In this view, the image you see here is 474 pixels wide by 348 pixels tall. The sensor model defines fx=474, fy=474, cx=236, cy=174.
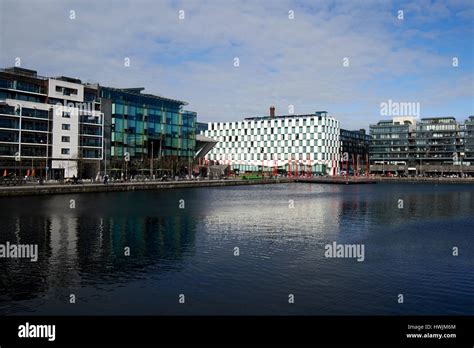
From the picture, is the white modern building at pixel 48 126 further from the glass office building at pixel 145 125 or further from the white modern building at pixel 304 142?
the white modern building at pixel 304 142

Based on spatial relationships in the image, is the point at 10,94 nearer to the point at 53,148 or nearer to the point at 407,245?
the point at 53,148

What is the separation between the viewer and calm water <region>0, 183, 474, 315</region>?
763 inches

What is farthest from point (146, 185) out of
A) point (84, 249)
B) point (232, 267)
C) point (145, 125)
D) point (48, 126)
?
point (232, 267)

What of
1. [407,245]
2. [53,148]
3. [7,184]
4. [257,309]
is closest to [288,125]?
[53,148]

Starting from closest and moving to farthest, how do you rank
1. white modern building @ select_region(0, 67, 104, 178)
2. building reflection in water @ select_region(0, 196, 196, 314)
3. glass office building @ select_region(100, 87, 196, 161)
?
building reflection in water @ select_region(0, 196, 196, 314) < white modern building @ select_region(0, 67, 104, 178) < glass office building @ select_region(100, 87, 196, 161)

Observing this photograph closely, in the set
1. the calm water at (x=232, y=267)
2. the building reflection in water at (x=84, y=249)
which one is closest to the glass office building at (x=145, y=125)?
the building reflection in water at (x=84, y=249)

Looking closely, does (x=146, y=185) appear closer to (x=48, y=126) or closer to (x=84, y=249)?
(x=48, y=126)

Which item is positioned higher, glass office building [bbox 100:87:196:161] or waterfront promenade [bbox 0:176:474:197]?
glass office building [bbox 100:87:196:161]

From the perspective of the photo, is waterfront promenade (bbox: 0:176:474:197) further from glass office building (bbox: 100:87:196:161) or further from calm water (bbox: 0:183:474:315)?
calm water (bbox: 0:183:474:315)

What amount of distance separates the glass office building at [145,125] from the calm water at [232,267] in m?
81.5

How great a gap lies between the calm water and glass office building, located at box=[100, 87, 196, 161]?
81.5 meters

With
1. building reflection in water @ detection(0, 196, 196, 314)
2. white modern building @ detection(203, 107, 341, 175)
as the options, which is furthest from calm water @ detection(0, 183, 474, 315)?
white modern building @ detection(203, 107, 341, 175)

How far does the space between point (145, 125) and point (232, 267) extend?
378 ft
